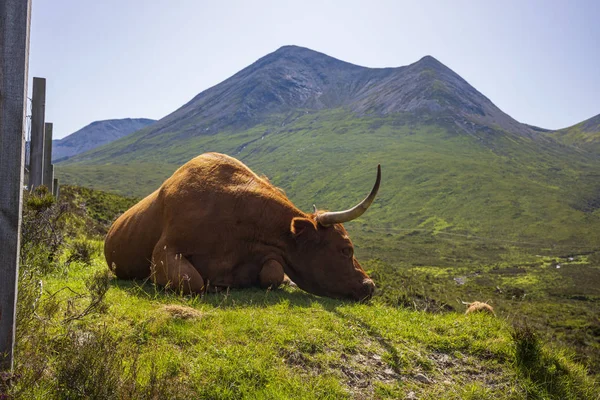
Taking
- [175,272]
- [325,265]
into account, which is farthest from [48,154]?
[325,265]

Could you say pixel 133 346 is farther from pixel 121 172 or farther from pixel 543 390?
pixel 121 172

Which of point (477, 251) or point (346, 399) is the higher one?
point (346, 399)

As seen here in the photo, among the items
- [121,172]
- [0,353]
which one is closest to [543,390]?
[0,353]

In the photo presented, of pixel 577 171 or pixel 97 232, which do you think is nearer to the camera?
pixel 97 232

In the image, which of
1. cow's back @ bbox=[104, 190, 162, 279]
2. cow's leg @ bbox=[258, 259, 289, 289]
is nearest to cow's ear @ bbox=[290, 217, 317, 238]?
cow's leg @ bbox=[258, 259, 289, 289]

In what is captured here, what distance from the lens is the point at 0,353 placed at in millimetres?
3346

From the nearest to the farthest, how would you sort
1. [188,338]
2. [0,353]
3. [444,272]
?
[0,353]
[188,338]
[444,272]

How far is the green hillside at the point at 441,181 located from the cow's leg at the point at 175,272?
242 ft

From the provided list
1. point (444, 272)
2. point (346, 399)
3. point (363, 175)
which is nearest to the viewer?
point (346, 399)

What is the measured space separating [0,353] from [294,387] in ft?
8.48

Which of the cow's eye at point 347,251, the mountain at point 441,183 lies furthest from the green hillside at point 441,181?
the cow's eye at point 347,251

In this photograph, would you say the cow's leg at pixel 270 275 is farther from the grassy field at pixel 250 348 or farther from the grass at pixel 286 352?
the grass at pixel 286 352

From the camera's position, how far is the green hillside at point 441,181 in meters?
108

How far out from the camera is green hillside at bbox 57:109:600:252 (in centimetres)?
10781
